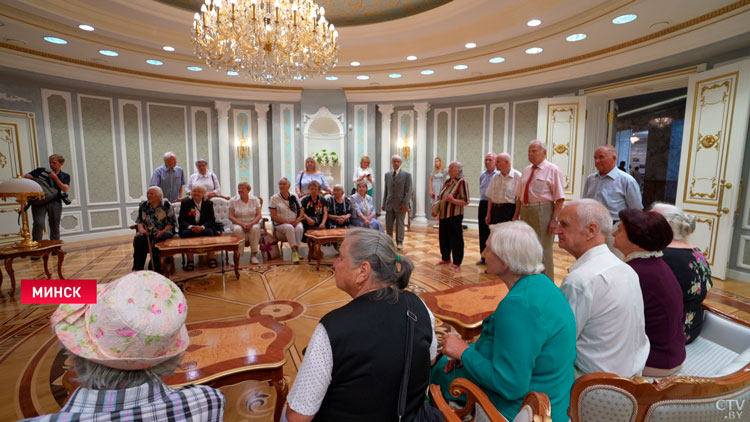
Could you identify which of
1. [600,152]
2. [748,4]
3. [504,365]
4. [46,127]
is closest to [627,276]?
[504,365]

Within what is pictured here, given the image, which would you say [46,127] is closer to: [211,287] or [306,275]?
[211,287]

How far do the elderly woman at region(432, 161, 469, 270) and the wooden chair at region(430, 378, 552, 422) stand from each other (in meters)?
3.62

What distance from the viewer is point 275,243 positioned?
5605 mm

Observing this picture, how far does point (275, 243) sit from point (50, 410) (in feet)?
12.0

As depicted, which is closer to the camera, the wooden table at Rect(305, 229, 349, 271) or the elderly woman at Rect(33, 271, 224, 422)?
the elderly woman at Rect(33, 271, 224, 422)

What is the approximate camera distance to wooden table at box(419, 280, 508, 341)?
79.7 inches

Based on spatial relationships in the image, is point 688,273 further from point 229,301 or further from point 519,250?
point 229,301

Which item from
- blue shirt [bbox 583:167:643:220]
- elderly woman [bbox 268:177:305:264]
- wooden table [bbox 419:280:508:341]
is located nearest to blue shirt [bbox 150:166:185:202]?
elderly woman [bbox 268:177:305:264]

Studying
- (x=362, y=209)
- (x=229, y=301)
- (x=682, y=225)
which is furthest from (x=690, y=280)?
(x=362, y=209)

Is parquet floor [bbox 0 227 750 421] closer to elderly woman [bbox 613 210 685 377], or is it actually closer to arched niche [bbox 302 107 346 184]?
elderly woman [bbox 613 210 685 377]

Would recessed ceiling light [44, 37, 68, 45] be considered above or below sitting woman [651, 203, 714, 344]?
above

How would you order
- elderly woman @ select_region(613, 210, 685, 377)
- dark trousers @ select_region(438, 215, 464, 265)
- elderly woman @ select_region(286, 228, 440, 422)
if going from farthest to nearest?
dark trousers @ select_region(438, 215, 464, 265), elderly woman @ select_region(613, 210, 685, 377), elderly woman @ select_region(286, 228, 440, 422)

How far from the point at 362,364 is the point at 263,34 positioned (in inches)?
157

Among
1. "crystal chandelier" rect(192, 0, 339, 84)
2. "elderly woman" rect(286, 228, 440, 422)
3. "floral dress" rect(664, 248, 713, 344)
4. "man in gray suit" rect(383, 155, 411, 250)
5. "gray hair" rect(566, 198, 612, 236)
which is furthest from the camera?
"man in gray suit" rect(383, 155, 411, 250)
